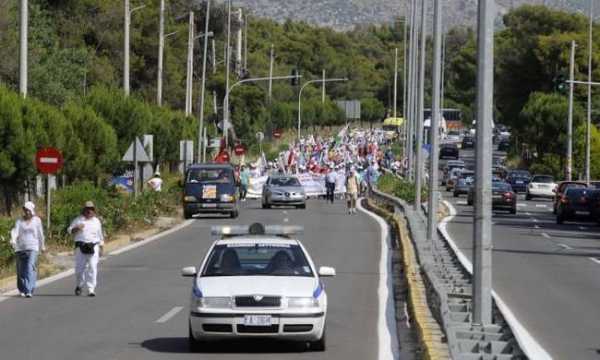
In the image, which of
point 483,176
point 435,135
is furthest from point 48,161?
point 483,176

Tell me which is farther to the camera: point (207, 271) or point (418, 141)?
point (418, 141)

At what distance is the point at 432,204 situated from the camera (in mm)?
33531

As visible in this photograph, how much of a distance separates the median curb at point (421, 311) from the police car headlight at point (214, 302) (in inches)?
89.4

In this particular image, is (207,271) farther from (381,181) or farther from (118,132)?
(381,181)

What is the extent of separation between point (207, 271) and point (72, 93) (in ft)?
150

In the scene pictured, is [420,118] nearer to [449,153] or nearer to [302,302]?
[302,302]

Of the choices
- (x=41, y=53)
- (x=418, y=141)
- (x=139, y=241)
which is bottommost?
(x=139, y=241)

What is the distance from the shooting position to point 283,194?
2341 inches

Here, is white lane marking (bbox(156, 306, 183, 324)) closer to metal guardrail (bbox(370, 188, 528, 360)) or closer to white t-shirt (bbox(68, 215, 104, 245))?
white t-shirt (bbox(68, 215, 104, 245))

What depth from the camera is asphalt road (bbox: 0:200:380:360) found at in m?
16.7

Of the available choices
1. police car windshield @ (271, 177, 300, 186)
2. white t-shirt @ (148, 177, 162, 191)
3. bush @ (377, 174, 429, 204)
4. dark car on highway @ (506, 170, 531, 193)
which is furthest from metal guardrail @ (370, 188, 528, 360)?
dark car on highway @ (506, 170, 531, 193)

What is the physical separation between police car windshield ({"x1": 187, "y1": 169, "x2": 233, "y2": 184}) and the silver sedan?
7.42m

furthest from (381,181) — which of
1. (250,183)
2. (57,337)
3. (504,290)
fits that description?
(57,337)

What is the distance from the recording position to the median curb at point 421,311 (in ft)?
49.2
